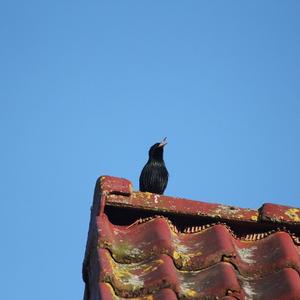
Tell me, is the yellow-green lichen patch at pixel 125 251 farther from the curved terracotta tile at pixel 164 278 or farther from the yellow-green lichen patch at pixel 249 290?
the yellow-green lichen patch at pixel 249 290

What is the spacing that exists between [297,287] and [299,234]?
27.0 inches

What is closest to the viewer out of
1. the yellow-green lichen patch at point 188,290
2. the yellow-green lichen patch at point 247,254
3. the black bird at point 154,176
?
the yellow-green lichen patch at point 188,290

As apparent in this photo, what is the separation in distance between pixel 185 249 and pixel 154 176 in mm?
4253

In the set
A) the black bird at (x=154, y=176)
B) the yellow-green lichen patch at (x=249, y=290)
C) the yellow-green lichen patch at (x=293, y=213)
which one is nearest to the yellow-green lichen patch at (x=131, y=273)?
the yellow-green lichen patch at (x=249, y=290)

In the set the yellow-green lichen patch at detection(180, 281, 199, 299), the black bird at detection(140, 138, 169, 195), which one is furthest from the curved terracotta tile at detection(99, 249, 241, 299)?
the black bird at detection(140, 138, 169, 195)

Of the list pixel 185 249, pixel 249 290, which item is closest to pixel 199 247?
pixel 185 249

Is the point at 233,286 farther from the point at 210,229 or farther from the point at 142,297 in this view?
the point at 210,229

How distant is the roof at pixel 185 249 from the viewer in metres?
2.79

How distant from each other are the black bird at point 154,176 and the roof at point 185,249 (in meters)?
3.65

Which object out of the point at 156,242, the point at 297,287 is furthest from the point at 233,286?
the point at 156,242

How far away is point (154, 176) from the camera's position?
7.37m

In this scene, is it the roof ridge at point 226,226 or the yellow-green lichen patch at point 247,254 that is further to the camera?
the roof ridge at point 226,226

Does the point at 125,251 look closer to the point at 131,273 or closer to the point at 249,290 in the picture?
the point at 131,273

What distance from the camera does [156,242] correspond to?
120 inches
